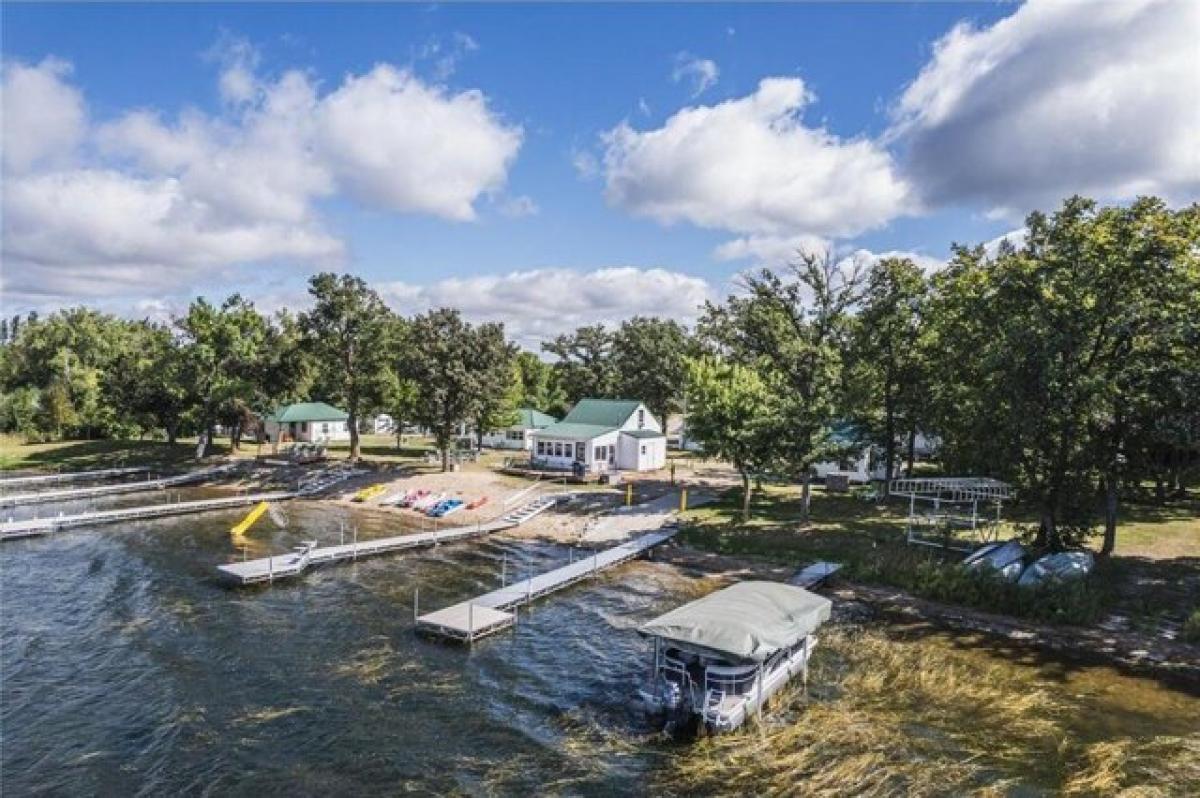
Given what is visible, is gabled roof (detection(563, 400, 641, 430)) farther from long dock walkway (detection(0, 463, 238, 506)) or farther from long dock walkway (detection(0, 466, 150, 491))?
long dock walkway (detection(0, 466, 150, 491))

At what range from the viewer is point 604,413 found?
64.1 metres

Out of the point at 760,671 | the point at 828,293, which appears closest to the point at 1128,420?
the point at 828,293

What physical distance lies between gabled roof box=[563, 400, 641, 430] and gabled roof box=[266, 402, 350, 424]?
3103cm

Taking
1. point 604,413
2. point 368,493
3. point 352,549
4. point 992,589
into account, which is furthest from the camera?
point 604,413

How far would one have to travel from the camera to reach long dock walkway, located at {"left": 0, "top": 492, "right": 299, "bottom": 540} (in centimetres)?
3991

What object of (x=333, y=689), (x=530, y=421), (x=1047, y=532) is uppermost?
(x=530, y=421)

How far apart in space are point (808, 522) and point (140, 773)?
111 feet

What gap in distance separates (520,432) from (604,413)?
621 inches

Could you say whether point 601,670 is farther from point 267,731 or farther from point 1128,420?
point 1128,420

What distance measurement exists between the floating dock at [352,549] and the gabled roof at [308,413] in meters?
42.7

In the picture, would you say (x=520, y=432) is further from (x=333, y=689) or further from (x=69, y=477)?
(x=333, y=689)

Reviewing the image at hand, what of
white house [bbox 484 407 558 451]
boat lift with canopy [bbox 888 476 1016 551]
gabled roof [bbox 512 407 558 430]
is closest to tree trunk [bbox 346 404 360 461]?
white house [bbox 484 407 558 451]

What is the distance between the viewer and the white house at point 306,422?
3194 inches

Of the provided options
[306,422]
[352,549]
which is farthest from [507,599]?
[306,422]
